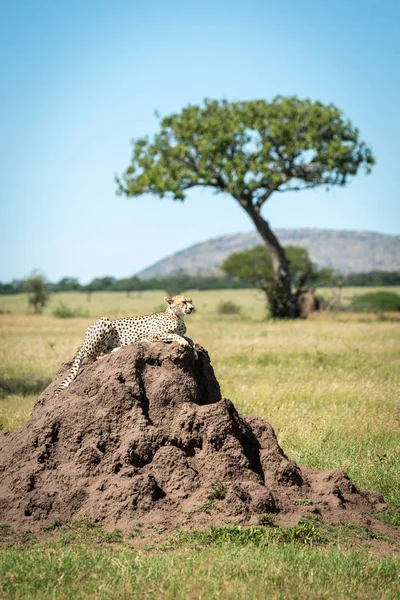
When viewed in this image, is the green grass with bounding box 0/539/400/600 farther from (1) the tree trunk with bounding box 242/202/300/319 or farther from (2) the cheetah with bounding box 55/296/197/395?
(1) the tree trunk with bounding box 242/202/300/319

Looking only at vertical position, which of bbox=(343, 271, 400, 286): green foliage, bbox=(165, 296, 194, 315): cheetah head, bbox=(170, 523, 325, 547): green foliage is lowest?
bbox=(343, 271, 400, 286): green foliage

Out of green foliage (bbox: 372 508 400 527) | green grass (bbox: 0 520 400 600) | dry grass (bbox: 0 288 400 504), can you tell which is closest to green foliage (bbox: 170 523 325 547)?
green grass (bbox: 0 520 400 600)

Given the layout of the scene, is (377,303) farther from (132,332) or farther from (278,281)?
(132,332)

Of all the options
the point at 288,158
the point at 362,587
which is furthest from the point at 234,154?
the point at 362,587

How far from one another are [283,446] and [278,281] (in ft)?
89.3

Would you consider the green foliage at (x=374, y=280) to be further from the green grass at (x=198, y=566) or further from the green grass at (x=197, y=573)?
the green grass at (x=197, y=573)

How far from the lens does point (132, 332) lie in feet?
30.3

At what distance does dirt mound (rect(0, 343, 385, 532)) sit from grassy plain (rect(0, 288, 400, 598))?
19.5 inches

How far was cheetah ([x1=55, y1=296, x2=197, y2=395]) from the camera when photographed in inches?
352

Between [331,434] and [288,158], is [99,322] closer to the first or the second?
[331,434]

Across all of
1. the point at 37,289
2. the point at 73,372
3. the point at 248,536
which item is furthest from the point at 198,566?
the point at 37,289

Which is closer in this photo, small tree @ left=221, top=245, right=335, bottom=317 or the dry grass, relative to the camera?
the dry grass

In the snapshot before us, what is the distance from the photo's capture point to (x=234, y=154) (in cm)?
3644

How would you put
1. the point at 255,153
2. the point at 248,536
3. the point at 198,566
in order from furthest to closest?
the point at 255,153, the point at 248,536, the point at 198,566
